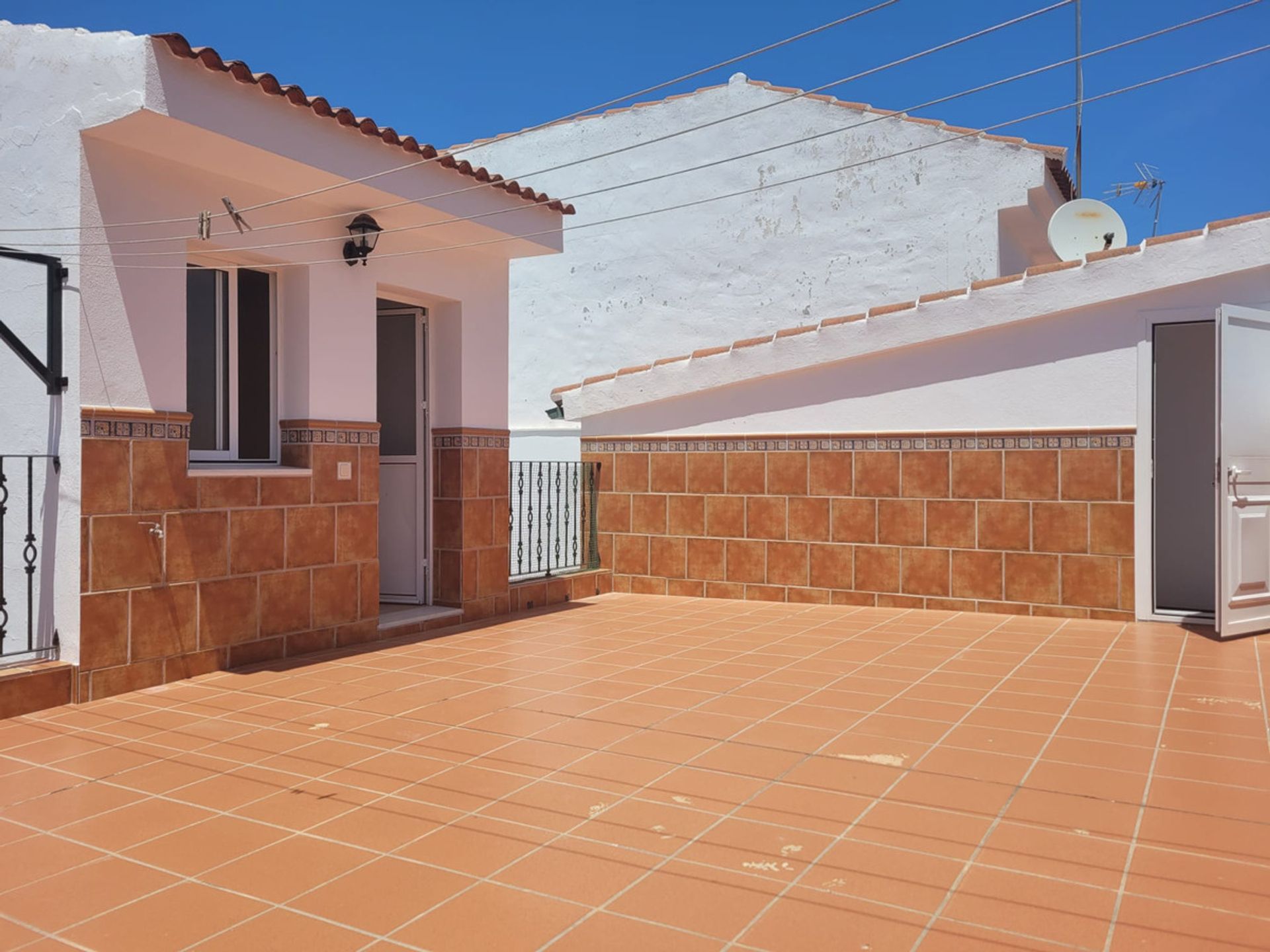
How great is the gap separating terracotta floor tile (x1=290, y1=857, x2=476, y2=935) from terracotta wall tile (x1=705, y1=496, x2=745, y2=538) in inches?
240

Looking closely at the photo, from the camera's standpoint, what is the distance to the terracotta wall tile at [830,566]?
839cm

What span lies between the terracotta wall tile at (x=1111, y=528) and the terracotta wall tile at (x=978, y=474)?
712mm

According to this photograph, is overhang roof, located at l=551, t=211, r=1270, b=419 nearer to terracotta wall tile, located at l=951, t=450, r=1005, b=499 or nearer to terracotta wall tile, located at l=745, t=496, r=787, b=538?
terracotta wall tile, located at l=951, t=450, r=1005, b=499

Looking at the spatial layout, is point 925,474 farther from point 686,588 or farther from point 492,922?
point 492,922

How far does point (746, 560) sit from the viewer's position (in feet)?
28.8

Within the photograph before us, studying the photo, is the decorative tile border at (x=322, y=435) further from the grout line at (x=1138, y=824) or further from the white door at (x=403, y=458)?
the grout line at (x=1138, y=824)

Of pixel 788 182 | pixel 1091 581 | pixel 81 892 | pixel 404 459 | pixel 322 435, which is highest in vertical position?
pixel 788 182

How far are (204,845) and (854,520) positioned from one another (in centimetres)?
619

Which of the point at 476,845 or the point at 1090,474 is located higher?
the point at 1090,474

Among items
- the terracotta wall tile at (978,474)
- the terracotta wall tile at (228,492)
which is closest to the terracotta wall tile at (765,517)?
the terracotta wall tile at (978,474)

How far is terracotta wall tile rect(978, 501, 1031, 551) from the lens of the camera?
7.68 m

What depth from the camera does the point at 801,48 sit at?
6238 mm

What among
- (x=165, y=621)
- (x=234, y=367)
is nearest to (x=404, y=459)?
(x=234, y=367)

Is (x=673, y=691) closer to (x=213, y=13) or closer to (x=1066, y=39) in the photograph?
(x=213, y=13)
